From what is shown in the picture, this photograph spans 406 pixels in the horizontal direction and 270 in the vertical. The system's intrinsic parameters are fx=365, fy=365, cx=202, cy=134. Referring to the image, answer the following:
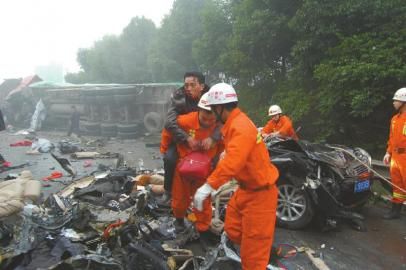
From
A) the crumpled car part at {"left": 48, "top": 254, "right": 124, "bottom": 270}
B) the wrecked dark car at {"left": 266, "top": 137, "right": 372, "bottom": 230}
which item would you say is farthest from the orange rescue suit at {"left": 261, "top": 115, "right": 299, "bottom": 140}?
the crumpled car part at {"left": 48, "top": 254, "right": 124, "bottom": 270}

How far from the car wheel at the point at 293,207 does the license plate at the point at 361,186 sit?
738 millimetres

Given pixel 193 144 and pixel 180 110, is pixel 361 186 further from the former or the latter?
pixel 180 110

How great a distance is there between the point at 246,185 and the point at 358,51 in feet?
25.4

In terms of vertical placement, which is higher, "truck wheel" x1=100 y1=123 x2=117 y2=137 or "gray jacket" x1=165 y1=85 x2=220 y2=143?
"gray jacket" x1=165 y1=85 x2=220 y2=143

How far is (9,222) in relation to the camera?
4.37m

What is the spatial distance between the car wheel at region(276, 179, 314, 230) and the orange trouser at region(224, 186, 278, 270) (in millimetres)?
1902

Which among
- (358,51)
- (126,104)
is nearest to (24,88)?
(126,104)

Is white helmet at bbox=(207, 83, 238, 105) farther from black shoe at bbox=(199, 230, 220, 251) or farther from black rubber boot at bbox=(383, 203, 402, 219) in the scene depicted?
black rubber boot at bbox=(383, 203, 402, 219)

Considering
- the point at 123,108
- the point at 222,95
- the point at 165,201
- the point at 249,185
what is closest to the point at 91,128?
the point at 123,108

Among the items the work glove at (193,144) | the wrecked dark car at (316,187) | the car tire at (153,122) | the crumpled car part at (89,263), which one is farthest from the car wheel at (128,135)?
the crumpled car part at (89,263)

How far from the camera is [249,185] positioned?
10.1 feet

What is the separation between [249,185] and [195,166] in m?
1.12

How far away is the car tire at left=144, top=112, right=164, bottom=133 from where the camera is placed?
1620 cm

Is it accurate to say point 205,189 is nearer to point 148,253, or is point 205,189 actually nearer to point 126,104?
point 148,253
